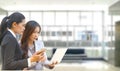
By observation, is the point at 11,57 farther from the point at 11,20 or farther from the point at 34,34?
the point at 34,34

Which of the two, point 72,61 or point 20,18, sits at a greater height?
point 20,18

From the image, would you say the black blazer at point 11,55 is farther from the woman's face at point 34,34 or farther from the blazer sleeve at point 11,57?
the woman's face at point 34,34

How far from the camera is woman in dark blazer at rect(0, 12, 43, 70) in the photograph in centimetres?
211

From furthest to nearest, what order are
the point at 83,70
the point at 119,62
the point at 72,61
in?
→ the point at 72,61, the point at 119,62, the point at 83,70

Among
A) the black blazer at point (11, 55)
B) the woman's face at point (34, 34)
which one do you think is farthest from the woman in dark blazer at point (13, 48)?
the woman's face at point (34, 34)

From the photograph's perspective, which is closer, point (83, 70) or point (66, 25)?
point (83, 70)

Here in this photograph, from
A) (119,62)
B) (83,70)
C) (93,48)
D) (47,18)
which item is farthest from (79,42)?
(83,70)

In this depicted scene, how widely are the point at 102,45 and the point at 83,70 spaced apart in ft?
24.6

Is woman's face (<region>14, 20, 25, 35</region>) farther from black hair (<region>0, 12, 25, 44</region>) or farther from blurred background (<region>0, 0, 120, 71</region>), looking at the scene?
blurred background (<region>0, 0, 120, 71</region>)

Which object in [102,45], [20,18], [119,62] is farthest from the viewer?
[102,45]

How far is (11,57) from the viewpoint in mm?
2102

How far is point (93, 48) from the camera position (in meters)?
19.3

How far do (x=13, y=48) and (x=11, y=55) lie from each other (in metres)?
0.06

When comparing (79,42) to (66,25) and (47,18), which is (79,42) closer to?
(66,25)
